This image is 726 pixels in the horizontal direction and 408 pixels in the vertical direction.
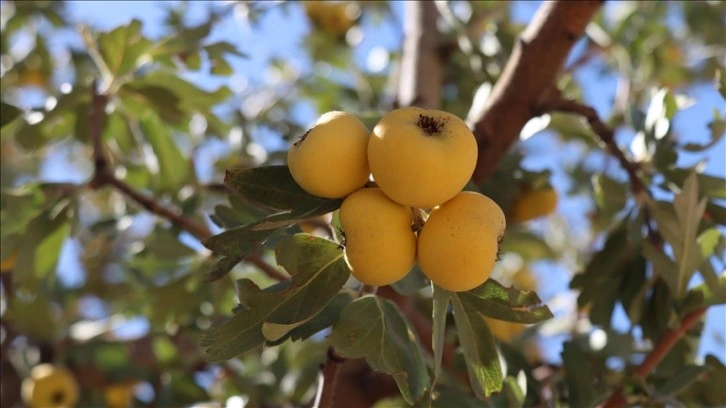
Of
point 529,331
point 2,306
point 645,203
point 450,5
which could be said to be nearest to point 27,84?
point 2,306

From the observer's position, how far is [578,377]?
5.62 ft

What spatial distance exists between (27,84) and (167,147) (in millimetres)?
1701

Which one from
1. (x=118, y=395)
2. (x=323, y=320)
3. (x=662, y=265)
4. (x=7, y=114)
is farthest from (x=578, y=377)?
(x=118, y=395)

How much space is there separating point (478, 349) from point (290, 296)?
0.32 metres

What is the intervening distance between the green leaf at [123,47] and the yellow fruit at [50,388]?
3.39 feet

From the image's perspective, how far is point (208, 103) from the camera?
7.03ft

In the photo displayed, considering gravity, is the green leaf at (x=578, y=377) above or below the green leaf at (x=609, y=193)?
below

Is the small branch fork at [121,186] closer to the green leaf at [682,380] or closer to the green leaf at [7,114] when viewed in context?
the green leaf at [7,114]

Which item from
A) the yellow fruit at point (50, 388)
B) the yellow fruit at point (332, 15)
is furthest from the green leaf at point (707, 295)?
the yellow fruit at point (332, 15)

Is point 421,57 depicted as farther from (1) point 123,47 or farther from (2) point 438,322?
(2) point 438,322

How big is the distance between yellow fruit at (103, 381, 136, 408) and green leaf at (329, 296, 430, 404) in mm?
1739

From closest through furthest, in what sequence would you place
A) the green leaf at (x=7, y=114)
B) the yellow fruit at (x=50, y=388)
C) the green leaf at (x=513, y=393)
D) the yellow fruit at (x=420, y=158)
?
the yellow fruit at (x=420, y=158) → the green leaf at (x=513, y=393) → the green leaf at (x=7, y=114) → the yellow fruit at (x=50, y=388)

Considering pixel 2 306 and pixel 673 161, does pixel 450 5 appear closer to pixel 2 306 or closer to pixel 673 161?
pixel 673 161

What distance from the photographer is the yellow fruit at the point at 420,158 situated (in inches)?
43.3
